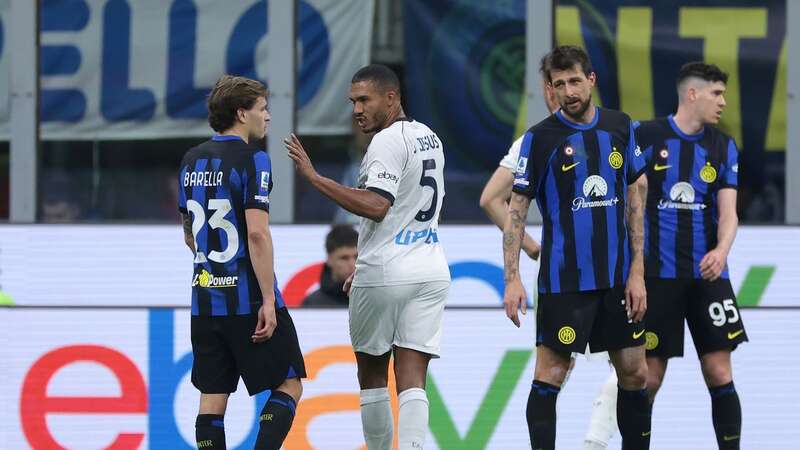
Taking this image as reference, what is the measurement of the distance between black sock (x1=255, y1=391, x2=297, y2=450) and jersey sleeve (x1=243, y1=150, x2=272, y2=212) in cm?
77

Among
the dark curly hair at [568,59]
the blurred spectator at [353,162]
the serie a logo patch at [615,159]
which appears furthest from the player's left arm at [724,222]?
the blurred spectator at [353,162]

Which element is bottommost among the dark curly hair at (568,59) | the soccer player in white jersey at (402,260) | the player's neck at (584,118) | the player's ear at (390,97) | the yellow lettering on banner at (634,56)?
the soccer player in white jersey at (402,260)

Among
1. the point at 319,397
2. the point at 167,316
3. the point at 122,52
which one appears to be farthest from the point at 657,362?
the point at 122,52

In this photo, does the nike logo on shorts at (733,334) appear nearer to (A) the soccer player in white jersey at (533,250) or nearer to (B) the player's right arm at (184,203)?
(A) the soccer player in white jersey at (533,250)

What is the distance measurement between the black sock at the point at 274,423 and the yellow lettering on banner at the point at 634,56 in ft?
13.8

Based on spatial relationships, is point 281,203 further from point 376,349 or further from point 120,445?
point 376,349

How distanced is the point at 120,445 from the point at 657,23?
13.9 feet

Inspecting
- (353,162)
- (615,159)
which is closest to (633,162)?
(615,159)

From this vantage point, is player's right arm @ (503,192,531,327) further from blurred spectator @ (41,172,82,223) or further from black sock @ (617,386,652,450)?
blurred spectator @ (41,172,82,223)

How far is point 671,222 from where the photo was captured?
6691 mm

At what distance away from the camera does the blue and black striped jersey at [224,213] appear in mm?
5484

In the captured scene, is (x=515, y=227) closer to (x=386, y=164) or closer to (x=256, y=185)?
(x=386, y=164)

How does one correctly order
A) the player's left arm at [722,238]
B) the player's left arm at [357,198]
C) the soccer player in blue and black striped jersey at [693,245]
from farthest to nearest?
the soccer player in blue and black striped jersey at [693,245]
the player's left arm at [722,238]
the player's left arm at [357,198]

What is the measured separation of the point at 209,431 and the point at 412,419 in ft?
2.64
